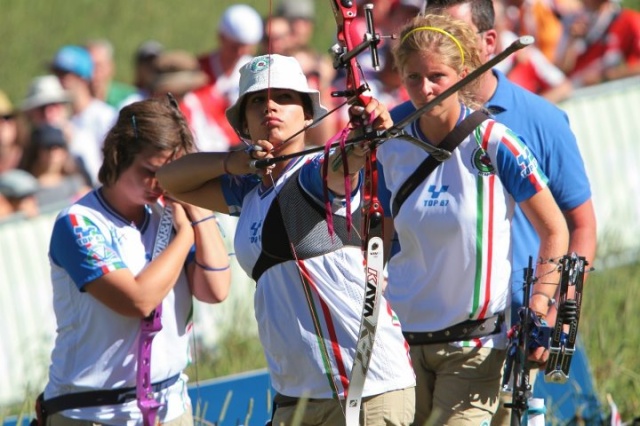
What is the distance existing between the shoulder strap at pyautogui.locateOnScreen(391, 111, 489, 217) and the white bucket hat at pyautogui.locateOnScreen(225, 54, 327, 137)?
0.63 m

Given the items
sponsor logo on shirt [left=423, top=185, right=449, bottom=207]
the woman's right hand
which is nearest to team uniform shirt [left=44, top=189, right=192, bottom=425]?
the woman's right hand

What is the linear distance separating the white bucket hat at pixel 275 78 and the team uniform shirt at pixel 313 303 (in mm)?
212

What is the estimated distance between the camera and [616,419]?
5543mm

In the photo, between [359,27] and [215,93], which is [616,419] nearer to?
[215,93]

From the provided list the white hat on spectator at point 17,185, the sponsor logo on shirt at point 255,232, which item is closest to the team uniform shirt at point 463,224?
the sponsor logo on shirt at point 255,232

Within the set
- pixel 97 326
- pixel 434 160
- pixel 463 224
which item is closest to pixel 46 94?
pixel 97 326

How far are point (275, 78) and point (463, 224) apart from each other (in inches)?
37.9

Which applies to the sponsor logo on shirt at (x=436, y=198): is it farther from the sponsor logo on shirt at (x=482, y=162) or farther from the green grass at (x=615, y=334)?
the green grass at (x=615, y=334)

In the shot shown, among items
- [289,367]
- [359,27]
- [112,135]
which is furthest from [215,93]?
[289,367]

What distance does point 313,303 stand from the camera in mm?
4070

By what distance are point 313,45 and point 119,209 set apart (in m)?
14.0

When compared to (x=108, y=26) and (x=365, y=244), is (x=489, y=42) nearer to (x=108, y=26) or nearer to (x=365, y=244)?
(x=365, y=244)

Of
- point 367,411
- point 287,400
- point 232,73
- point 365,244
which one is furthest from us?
point 232,73

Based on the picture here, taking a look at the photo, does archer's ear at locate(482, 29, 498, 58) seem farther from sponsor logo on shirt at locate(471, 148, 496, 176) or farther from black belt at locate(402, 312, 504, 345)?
black belt at locate(402, 312, 504, 345)
